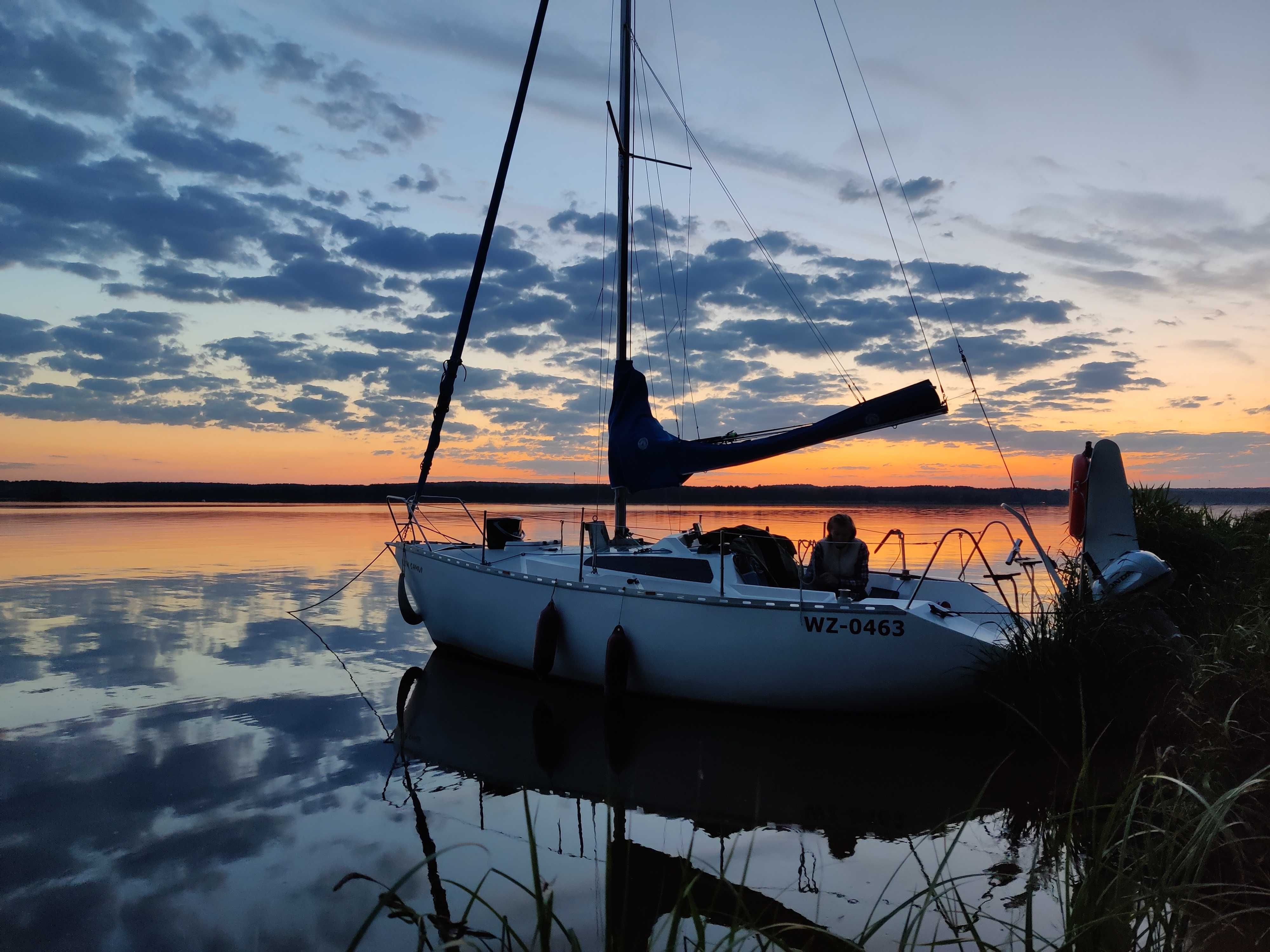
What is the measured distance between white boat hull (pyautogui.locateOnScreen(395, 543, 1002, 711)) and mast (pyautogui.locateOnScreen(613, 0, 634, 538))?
2.57m

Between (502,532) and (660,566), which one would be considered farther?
(502,532)

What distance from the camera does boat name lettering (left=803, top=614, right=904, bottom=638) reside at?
25.7 ft

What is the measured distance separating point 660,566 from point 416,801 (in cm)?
396

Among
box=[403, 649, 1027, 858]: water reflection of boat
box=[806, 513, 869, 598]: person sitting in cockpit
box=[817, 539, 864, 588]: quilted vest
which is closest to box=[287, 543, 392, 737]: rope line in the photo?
box=[403, 649, 1027, 858]: water reflection of boat

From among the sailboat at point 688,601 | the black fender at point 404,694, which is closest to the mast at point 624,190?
the sailboat at point 688,601

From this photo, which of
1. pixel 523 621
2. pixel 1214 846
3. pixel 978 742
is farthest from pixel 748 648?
pixel 1214 846

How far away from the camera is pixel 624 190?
41.5ft

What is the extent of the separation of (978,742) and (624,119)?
983cm

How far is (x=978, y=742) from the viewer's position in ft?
26.6

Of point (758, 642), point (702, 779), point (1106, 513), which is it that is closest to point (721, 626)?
point (758, 642)

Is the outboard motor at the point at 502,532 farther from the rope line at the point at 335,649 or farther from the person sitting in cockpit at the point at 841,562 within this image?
the person sitting in cockpit at the point at 841,562

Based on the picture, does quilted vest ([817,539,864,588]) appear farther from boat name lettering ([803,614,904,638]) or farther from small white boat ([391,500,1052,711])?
boat name lettering ([803,614,904,638])

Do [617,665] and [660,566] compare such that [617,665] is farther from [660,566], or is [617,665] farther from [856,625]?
[856,625]

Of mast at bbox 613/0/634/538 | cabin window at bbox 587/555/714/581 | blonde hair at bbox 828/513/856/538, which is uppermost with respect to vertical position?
mast at bbox 613/0/634/538
